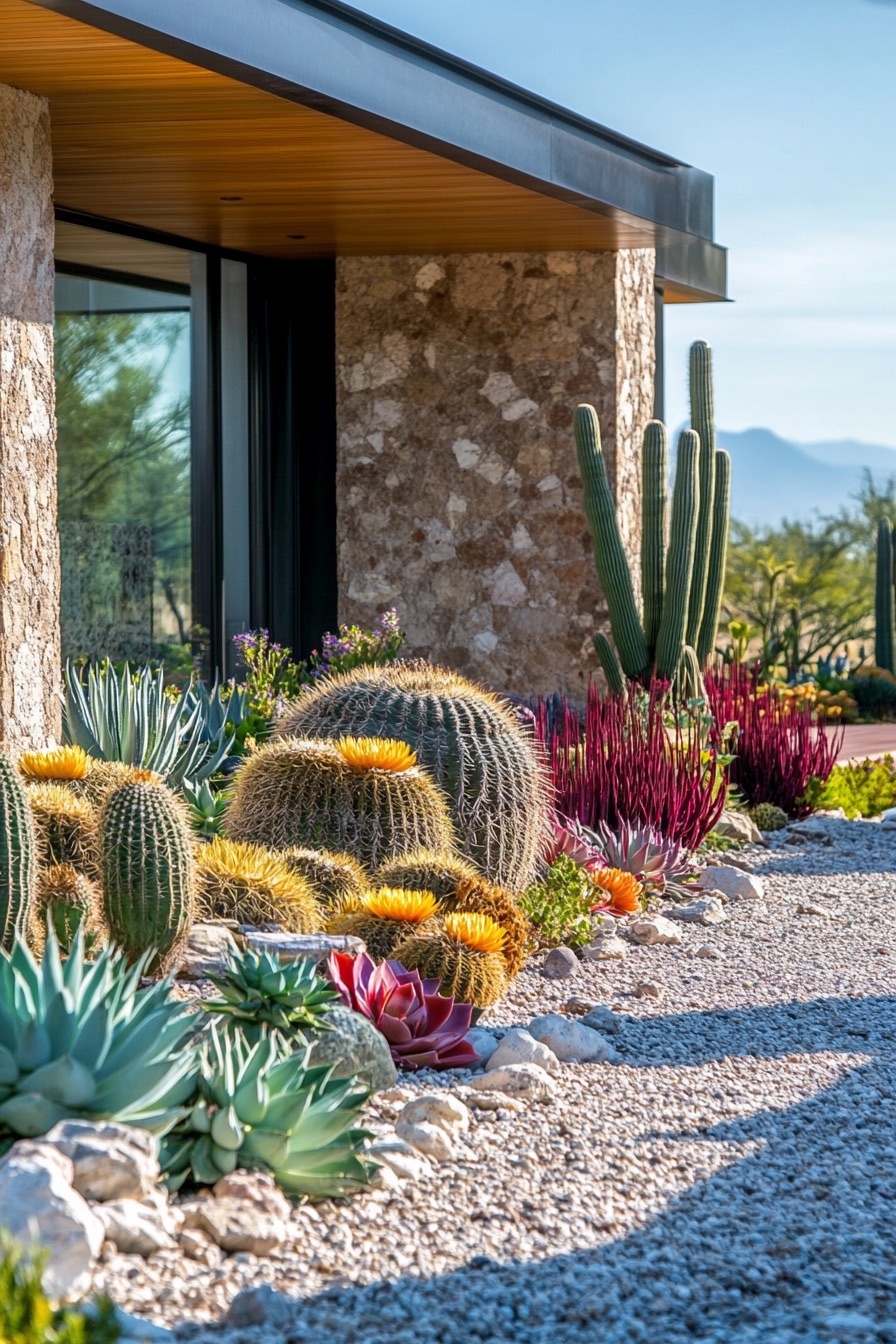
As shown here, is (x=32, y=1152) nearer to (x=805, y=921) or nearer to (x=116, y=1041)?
(x=116, y=1041)

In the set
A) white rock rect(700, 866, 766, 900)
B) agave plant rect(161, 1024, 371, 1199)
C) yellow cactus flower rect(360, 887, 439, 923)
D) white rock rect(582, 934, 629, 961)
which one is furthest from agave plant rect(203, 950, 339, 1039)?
white rock rect(700, 866, 766, 900)

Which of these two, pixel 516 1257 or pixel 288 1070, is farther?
pixel 288 1070

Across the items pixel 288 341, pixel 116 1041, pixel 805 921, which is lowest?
pixel 805 921

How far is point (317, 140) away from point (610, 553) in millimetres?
2977

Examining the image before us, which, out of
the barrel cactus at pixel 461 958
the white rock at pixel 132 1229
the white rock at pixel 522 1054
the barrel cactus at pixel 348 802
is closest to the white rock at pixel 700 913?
the barrel cactus at pixel 348 802

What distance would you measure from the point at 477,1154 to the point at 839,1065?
1218 millimetres

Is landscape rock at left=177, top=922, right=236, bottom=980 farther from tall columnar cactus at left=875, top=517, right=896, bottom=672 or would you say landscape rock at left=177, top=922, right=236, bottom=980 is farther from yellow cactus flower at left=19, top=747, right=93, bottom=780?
tall columnar cactus at left=875, top=517, right=896, bottom=672

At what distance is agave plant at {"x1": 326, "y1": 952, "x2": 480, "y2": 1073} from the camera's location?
3990 millimetres

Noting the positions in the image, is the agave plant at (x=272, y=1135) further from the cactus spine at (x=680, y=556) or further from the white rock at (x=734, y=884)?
the cactus spine at (x=680, y=556)

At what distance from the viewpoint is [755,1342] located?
8.09 ft

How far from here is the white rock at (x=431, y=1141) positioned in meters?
3.32

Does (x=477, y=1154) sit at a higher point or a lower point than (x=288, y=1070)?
lower

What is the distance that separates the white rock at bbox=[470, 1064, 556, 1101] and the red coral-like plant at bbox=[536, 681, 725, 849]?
2969mm

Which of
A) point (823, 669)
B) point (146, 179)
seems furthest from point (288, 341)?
point (823, 669)
